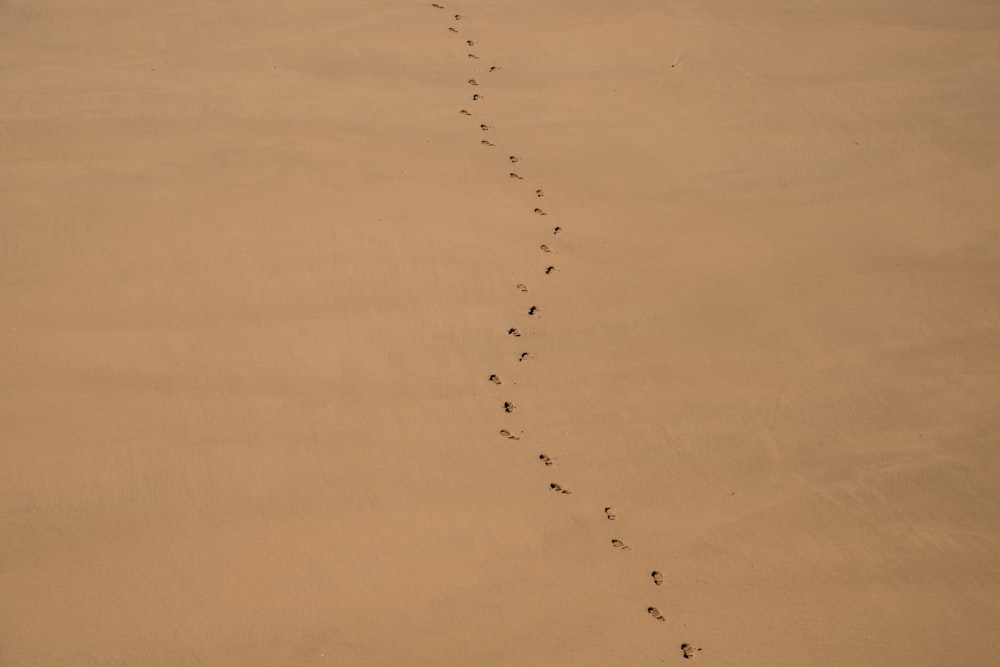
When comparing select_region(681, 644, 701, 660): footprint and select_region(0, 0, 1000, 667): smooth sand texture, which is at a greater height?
select_region(0, 0, 1000, 667): smooth sand texture

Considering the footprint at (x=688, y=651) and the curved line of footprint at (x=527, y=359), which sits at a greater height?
the curved line of footprint at (x=527, y=359)

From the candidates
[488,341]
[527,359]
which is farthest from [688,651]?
[488,341]

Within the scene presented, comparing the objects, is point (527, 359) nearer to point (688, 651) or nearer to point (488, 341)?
point (488, 341)

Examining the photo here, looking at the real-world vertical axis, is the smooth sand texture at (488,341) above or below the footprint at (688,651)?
above

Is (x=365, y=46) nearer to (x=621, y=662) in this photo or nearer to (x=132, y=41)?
(x=132, y=41)

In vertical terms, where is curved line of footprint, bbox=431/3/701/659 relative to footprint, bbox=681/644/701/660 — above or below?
above
